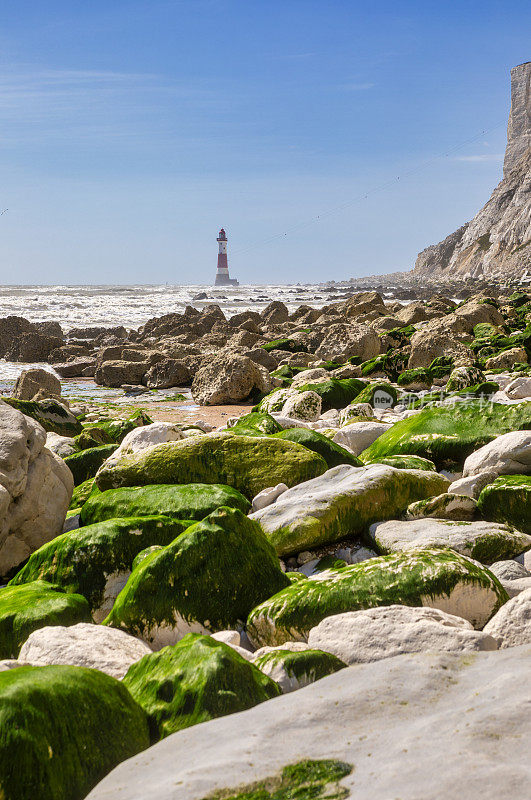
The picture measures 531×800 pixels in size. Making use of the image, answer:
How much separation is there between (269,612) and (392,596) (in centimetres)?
60

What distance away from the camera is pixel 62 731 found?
229 cm

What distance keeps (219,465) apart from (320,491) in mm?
1082

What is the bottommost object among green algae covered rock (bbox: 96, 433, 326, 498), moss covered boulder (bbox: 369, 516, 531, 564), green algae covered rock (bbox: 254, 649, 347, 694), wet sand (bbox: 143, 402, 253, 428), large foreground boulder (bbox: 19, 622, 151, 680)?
wet sand (bbox: 143, 402, 253, 428)

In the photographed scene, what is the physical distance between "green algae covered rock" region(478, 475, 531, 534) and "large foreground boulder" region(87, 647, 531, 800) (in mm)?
1972

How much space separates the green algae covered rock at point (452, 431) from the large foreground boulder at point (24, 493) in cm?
261

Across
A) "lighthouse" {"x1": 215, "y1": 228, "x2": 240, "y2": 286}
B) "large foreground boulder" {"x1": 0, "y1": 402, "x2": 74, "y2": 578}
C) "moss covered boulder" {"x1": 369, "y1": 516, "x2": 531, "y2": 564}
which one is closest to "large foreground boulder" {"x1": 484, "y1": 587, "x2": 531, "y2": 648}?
"moss covered boulder" {"x1": 369, "y1": 516, "x2": 531, "y2": 564}

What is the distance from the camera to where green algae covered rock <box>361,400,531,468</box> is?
20.1 ft

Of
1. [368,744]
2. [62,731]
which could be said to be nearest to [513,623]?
[368,744]

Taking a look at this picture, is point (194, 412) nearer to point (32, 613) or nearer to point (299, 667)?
point (32, 613)

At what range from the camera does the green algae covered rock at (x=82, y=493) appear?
6195mm

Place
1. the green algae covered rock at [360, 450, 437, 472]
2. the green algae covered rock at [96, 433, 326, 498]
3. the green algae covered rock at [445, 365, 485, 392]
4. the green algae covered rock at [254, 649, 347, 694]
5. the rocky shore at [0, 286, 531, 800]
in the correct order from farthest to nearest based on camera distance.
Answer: the green algae covered rock at [445, 365, 485, 392] → the green algae covered rock at [96, 433, 326, 498] → the green algae covered rock at [360, 450, 437, 472] → the green algae covered rock at [254, 649, 347, 694] → the rocky shore at [0, 286, 531, 800]

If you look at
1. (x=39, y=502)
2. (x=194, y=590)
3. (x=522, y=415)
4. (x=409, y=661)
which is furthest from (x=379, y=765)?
(x=522, y=415)

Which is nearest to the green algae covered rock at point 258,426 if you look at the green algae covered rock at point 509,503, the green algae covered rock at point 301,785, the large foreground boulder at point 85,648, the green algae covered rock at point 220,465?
the green algae covered rock at point 220,465

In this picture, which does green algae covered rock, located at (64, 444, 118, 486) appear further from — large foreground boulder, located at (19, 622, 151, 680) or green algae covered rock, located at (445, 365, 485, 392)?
green algae covered rock, located at (445, 365, 485, 392)
